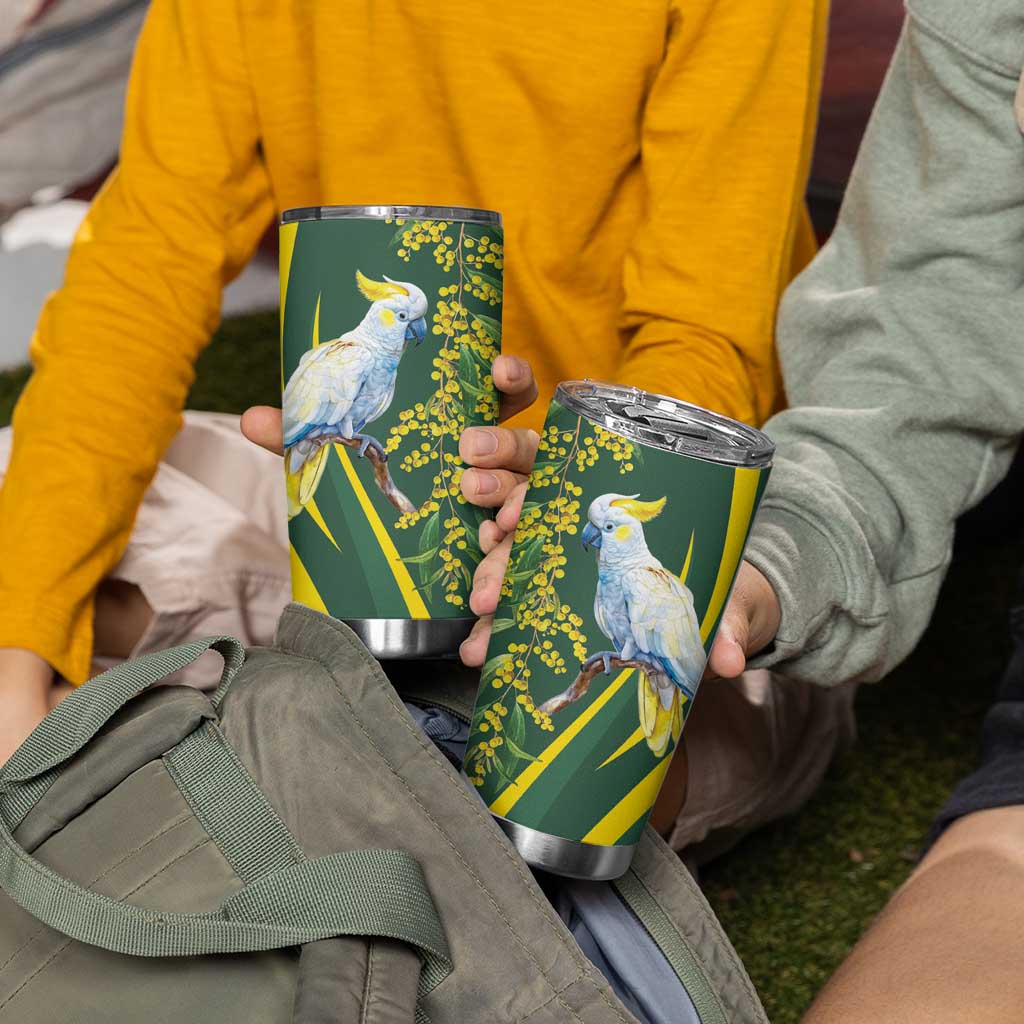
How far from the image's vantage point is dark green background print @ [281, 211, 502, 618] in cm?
65

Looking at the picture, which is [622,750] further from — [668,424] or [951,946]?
[951,946]

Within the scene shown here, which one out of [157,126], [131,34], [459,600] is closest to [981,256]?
[459,600]

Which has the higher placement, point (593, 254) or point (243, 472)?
point (593, 254)

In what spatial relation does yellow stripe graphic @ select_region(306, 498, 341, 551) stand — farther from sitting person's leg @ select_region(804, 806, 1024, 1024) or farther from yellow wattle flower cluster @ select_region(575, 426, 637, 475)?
sitting person's leg @ select_region(804, 806, 1024, 1024)

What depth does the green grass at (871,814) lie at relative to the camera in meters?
1.07

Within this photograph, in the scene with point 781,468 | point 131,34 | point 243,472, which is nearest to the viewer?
point 781,468

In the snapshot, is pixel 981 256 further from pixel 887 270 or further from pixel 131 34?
pixel 131 34

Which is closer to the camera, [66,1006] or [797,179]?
[66,1006]

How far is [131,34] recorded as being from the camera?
1981 mm

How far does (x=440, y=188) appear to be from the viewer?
1.10m

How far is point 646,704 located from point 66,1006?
0.95 feet

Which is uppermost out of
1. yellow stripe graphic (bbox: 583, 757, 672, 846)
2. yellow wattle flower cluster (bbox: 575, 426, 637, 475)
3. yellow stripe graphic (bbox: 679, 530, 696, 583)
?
yellow wattle flower cluster (bbox: 575, 426, 637, 475)

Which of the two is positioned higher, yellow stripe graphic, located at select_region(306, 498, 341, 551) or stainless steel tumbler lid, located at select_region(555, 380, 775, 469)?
stainless steel tumbler lid, located at select_region(555, 380, 775, 469)

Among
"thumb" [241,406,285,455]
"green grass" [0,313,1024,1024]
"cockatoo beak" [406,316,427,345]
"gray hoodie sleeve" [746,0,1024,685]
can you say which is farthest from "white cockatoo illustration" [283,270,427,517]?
"green grass" [0,313,1024,1024]
